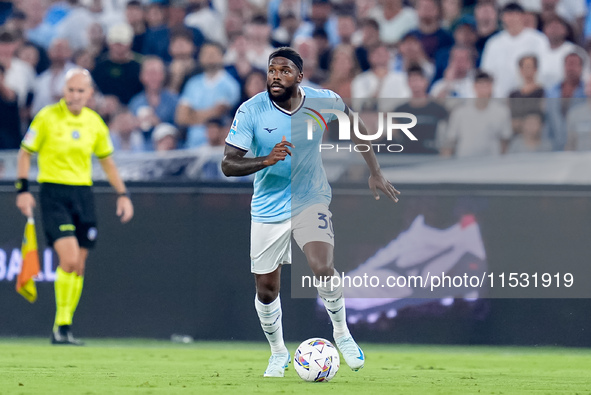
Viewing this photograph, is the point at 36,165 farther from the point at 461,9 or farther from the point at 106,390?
the point at 461,9

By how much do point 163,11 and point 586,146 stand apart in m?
6.36

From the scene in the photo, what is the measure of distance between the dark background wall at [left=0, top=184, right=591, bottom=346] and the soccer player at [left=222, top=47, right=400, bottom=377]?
258 cm

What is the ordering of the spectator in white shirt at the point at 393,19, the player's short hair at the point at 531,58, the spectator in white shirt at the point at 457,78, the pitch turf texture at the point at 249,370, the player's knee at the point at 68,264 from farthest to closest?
1. the spectator in white shirt at the point at 393,19
2. the spectator in white shirt at the point at 457,78
3. the player's short hair at the point at 531,58
4. the player's knee at the point at 68,264
5. the pitch turf texture at the point at 249,370

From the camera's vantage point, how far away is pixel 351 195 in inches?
367

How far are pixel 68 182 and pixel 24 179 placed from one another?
1.29 feet

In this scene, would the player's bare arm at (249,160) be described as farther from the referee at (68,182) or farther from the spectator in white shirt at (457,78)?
the spectator in white shirt at (457,78)

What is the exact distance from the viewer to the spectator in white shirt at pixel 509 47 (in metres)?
10.9

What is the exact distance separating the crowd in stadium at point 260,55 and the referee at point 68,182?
1570 millimetres

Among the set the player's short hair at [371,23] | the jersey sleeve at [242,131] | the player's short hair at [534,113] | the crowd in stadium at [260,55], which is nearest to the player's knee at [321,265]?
the jersey sleeve at [242,131]

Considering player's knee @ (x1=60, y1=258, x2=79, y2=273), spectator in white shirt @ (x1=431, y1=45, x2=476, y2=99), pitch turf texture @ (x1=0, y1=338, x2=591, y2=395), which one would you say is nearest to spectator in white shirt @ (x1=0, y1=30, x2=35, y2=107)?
player's knee @ (x1=60, y1=258, x2=79, y2=273)

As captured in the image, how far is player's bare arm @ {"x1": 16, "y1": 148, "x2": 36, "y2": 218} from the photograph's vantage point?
8758mm

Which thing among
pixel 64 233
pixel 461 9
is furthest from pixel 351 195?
pixel 461 9

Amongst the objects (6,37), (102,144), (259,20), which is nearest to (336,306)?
(102,144)

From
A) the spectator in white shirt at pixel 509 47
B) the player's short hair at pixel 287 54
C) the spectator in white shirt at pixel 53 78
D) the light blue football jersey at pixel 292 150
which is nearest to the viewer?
the player's short hair at pixel 287 54
